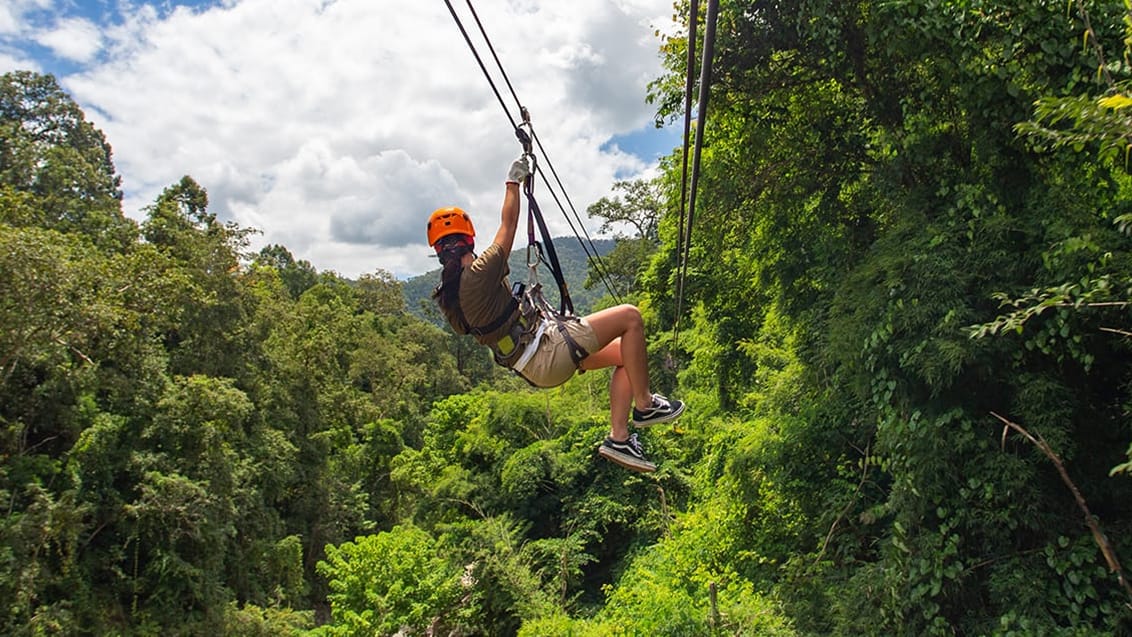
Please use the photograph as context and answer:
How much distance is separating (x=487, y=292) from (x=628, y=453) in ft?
4.26

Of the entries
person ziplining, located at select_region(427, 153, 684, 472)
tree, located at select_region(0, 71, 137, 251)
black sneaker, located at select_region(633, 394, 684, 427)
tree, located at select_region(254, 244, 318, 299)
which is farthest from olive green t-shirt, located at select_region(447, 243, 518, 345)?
tree, located at select_region(254, 244, 318, 299)

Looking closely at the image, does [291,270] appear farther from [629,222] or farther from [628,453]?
[628,453]

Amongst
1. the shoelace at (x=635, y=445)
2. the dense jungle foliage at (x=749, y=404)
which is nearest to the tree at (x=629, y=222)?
the dense jungle foliage at (x=749, y=404)

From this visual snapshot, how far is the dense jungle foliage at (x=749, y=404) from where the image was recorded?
4.16 metres

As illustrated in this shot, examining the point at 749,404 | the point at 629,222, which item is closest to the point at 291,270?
the point at 629,222

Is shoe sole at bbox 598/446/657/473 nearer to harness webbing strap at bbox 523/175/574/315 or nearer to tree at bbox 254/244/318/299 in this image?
harness webbing strap at bbox 523/175/574/315

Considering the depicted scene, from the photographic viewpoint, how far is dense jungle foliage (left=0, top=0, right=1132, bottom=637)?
164 inches

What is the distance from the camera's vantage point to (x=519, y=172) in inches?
124

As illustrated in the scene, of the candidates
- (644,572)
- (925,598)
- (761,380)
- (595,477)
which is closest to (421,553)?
(595,477)

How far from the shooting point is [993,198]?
4375 mm

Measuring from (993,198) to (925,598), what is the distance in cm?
302

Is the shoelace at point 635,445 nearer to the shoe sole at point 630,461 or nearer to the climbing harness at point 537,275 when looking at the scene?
the shoe sole at point 630,461

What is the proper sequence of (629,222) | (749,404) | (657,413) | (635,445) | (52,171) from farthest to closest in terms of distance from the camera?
(629,222)
(52,171)
(749,404)
(635,445)
(657,413)

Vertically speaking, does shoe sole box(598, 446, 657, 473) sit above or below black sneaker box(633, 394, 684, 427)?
below
